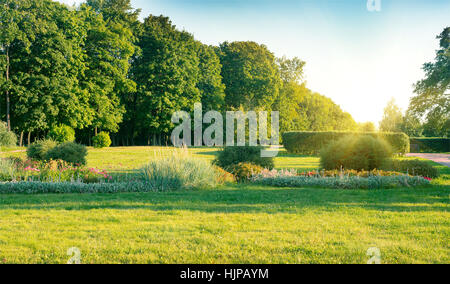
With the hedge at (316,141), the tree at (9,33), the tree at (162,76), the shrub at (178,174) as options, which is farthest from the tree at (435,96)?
the tree at (9,33)

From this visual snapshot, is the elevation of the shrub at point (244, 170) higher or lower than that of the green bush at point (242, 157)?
lower

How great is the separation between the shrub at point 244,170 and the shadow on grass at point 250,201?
6.40 feet

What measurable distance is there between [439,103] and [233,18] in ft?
97.8

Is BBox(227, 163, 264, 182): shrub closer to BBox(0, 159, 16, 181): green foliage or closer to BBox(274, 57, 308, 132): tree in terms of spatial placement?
BBox(0, 159, 16, 181): green foliage

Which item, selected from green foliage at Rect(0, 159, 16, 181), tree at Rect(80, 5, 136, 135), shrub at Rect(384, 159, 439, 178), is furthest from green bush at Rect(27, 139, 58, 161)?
tree at Rect(80, 5, 136, 135)

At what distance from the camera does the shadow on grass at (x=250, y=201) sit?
6.21 meters

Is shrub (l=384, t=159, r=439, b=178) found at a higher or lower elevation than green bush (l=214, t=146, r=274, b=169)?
lower

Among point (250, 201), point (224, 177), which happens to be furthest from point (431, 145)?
point (250, 201)

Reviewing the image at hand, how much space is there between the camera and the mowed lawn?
3.67 meters

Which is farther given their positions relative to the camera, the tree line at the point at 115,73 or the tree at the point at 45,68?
the tree line at the point at 115,73

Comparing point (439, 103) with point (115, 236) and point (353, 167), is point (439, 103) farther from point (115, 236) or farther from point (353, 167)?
point (115, 236)

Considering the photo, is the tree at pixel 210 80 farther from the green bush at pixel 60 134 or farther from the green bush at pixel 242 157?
the green bush at pixel 242 157

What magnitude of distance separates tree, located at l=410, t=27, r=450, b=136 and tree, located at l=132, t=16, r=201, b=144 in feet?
68.2
